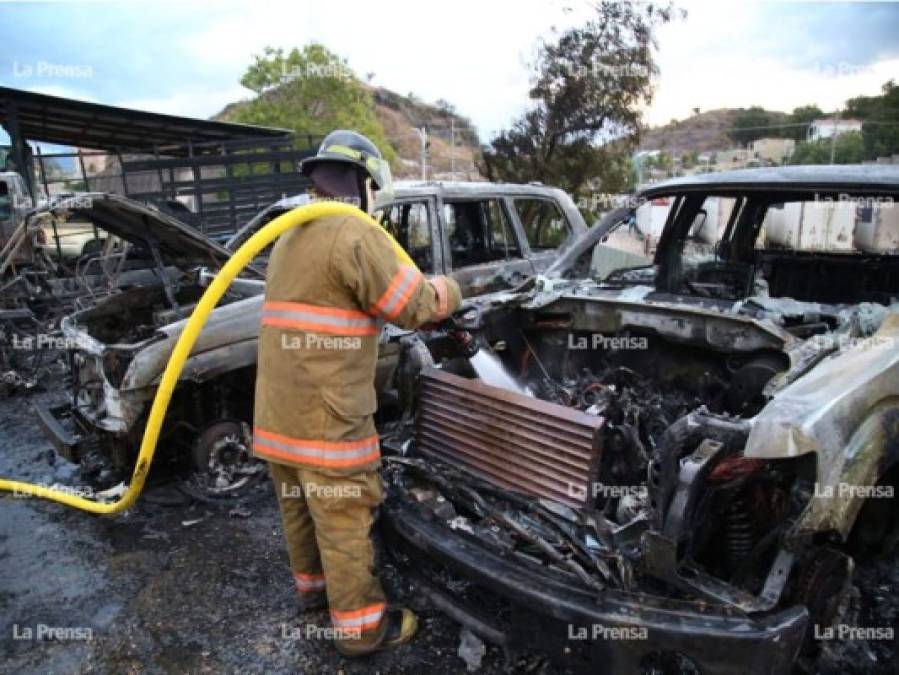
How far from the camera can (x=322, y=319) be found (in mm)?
2262

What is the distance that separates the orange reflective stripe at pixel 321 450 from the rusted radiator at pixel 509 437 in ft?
1.18

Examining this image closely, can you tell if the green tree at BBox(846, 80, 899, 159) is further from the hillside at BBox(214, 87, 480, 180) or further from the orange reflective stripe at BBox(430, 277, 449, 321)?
the orange reflective stripe at BBox(430, 277, 449, 321)

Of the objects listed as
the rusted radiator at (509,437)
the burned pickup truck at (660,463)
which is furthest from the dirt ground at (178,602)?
the rusted radiator at (509,437)

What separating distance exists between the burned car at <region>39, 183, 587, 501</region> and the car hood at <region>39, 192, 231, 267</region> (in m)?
0.01

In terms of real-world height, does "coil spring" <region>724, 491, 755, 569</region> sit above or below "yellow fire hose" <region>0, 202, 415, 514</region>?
below

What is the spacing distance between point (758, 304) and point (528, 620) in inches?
70.3

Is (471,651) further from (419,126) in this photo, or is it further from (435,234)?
(419,126)

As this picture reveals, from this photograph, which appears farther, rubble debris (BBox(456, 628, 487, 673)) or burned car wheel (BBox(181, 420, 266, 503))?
burned car wheel (BBox(181, 420, 266, 503))

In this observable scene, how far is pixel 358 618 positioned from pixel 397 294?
1237 mm

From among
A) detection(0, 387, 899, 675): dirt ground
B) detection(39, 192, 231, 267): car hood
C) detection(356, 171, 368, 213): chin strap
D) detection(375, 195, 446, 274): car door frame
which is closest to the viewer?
detection(356, 171, 368, 213): chin strap

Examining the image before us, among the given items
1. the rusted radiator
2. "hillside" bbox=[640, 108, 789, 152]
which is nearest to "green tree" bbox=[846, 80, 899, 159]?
"hillside" bbox=[640, 108, 789, 152]

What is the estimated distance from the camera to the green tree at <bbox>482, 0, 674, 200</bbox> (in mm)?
10008

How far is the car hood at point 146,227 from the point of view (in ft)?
11.9

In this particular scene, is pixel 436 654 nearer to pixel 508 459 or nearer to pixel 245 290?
pixel 508 459
